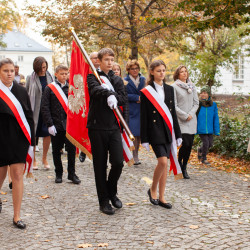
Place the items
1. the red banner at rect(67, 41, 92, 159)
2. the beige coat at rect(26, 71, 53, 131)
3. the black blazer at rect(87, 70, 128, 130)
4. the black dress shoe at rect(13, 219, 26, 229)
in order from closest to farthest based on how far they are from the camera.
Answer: the black dress shoe at rect(13, 219, 26, 229), the black blazer at rect(87, 70, 128, 130), the red banner at rect(67, 41, 92, 159), the beige coat at rect(26, 71, 53, 131)

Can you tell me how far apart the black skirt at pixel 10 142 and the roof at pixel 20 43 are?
93320 millimetres

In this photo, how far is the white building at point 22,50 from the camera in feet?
315

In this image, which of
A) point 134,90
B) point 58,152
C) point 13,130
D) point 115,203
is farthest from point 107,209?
point 134,90

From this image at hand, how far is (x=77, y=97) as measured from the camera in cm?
650

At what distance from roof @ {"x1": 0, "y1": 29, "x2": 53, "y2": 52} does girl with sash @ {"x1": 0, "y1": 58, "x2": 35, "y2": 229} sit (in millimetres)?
93202

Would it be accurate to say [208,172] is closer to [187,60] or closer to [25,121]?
[25,121]

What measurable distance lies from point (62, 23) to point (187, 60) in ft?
26.9

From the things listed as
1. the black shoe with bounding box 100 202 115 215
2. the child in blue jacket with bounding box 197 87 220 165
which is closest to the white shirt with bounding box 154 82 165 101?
the black shoe with bounding box 100 202 115 215

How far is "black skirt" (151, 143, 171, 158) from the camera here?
6305 mm

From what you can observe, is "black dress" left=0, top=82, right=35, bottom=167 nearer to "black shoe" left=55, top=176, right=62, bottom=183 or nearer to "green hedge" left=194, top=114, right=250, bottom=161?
"black shoe" left=55, top=176, right=62, bottom=183

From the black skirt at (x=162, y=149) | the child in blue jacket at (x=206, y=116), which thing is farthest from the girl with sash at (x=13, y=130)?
the child in blue jacket at (x=206, y=116)

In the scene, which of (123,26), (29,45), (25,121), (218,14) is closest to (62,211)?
(25,121)

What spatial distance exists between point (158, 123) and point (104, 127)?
35.4 inches

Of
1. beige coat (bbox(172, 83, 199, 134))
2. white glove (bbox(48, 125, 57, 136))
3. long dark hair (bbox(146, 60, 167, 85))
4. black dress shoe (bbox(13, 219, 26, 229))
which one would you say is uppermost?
long dark hair (bbox(146, 60, 167, 85))
